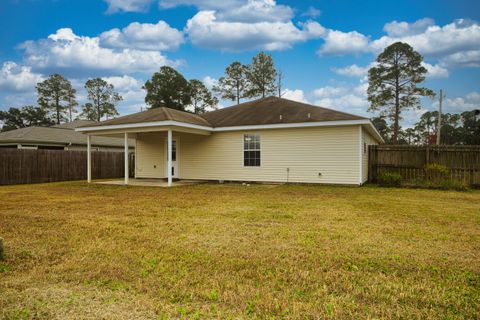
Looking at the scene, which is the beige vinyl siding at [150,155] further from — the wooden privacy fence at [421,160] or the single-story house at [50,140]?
the wooden privacy fence at [421,160]

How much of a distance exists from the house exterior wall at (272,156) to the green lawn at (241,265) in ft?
19.7

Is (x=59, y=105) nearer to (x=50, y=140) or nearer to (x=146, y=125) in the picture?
(x=50, y=140)

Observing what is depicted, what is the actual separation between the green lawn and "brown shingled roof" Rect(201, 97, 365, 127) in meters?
6.85

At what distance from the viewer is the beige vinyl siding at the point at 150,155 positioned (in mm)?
16469

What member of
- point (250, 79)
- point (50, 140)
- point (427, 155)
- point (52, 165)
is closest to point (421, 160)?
point (427, 155)

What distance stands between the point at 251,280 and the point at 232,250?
39.9 inches

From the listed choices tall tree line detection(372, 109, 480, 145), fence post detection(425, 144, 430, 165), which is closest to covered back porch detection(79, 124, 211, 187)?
fence post detection(425, 144, 430, 165)

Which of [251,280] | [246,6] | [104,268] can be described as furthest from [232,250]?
[246,6]

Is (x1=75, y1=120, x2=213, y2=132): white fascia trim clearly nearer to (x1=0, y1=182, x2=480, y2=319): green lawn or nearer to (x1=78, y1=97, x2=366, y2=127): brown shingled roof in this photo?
(x1=78, y1=97, x2=366, y2=127): brown shingled roof

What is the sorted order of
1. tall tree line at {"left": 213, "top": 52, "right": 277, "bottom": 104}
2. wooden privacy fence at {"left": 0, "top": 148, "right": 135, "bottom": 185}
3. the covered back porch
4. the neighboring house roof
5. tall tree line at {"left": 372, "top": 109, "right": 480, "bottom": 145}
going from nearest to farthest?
wooden privacy fence at {"left": 0, "top": 148, "right": 135, "bottom": 185} < the covered back porch < the neighboring house roof < tall tree line at {"left": 213, "top": 52, "right": 277, "bottom": 104} < tall tree line at {"left": 372, "top": 109, "right": 480, "bottom": 145}

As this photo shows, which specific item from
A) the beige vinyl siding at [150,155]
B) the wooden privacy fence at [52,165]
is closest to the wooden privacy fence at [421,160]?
the beige vinyl siding at [150,155]

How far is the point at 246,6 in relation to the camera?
16281mm

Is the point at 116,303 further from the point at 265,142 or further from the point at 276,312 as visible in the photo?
the point at 265,142

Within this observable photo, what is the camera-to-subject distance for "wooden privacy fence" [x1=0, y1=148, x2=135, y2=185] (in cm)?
1462
